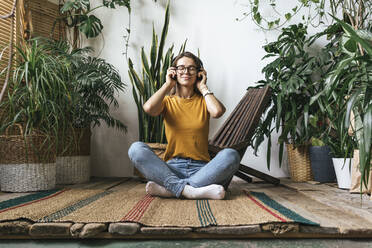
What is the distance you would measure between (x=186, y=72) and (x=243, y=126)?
0.55 meters

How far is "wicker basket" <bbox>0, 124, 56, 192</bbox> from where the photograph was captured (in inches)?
77.7

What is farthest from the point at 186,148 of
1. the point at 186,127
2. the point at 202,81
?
the point at 202,81

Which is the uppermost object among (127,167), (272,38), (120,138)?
(272,38)

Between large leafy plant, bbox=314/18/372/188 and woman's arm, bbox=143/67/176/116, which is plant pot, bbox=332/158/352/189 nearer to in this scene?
large leafy plant, bbox=314/18/372/188

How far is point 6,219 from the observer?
46.4 inches

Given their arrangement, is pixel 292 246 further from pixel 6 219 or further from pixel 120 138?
pixel 120 138

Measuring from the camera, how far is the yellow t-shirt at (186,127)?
1883 mm

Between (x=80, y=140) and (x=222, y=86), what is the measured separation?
1404mm

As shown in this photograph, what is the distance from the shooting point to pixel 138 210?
137 cm

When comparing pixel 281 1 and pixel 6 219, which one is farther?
pixel 281 1

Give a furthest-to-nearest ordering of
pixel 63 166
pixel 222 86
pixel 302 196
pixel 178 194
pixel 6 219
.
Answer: pixel 222 86, pixel 63 166, pixel 302 196, pixel 178 194, pixel 6 219

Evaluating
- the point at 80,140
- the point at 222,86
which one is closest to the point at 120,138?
the point at 80,140

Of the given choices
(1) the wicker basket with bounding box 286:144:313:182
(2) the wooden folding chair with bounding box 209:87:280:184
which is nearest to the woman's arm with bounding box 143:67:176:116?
(2) the wooden folding chair with bounding box 209:87:280:184

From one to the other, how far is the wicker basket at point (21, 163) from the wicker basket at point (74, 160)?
1.11 feet
